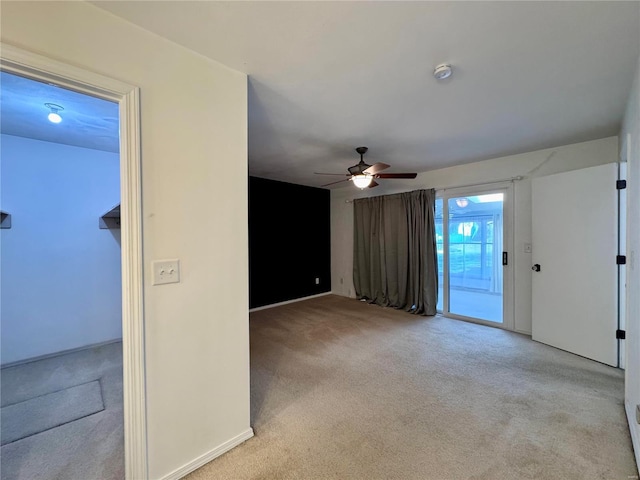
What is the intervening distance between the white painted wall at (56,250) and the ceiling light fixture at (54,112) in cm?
87

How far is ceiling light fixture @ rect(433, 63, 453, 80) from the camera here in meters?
1.64

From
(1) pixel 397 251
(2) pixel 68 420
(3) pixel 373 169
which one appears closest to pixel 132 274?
(2) pixel 68 420

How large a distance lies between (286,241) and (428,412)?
3.83 m

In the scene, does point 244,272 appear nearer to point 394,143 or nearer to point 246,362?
point 246,362

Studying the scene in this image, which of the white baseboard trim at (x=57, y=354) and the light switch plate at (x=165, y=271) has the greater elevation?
the light switch plate at (x=165, y=271)

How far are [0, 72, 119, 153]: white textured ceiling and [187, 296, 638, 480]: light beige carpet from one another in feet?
8.33

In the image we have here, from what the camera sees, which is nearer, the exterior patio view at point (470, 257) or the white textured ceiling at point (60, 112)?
the white textured ceiling at point (60, 112)

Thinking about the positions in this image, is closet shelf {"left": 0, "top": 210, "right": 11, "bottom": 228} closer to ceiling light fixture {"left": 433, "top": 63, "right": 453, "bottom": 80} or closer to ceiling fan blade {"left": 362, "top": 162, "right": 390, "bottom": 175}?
ceiling fan blade {"left": 362, "top": 162, "right": 390, "bottom": 175}

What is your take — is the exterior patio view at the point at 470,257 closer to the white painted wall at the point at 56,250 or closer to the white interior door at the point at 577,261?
the white interior door at the point at 577,261

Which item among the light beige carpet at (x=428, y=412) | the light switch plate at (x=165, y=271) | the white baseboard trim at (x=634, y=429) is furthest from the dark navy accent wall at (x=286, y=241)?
the white baseboard trim at (x=634, y=429)

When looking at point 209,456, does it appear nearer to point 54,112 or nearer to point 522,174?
point 54,112

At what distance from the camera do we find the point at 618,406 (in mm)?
2000

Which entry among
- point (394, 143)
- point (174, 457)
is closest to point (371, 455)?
point (174, 457)

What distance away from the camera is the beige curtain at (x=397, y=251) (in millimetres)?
4344
